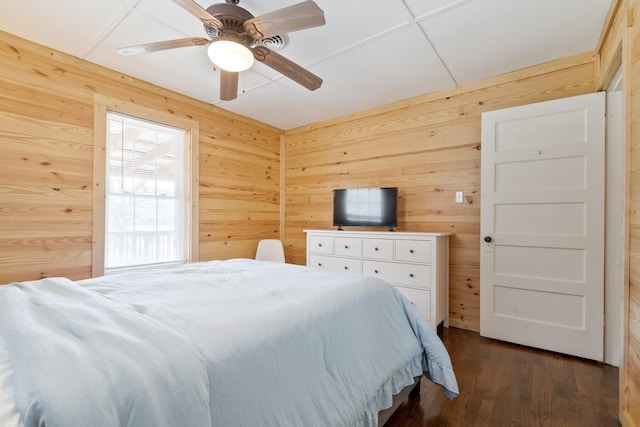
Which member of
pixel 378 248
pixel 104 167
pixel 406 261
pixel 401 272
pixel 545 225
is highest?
pixel 104 167

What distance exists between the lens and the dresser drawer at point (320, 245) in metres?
3.39

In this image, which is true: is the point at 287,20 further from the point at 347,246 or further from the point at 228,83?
the point at 347,246

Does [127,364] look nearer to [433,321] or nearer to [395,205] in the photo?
[433,321]

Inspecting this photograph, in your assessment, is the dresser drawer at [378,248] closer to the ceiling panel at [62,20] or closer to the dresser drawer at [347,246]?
the dresser drawer at [347,246]

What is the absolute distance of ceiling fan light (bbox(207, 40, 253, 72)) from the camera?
1.72 m

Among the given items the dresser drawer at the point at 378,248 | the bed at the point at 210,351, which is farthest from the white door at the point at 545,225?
the bed at the point at 210,351

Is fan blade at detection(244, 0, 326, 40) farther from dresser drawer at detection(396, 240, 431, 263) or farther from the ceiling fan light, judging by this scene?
dresser drawer at detection(396, 240, 431, 263)

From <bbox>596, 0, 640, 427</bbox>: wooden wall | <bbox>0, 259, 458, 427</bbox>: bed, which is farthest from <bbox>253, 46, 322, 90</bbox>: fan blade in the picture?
<bbox>596, 0, 640, 427</bbox>: wooden wall

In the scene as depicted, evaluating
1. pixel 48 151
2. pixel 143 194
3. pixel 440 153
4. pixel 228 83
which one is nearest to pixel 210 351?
pixel 228 83

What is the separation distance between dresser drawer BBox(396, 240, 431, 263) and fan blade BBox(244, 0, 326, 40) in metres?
1.99

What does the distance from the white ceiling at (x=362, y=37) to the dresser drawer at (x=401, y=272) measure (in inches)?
71.7

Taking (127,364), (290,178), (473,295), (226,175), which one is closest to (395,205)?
(473,295)

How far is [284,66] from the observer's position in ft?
6.55

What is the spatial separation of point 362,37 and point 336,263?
2.21 m
